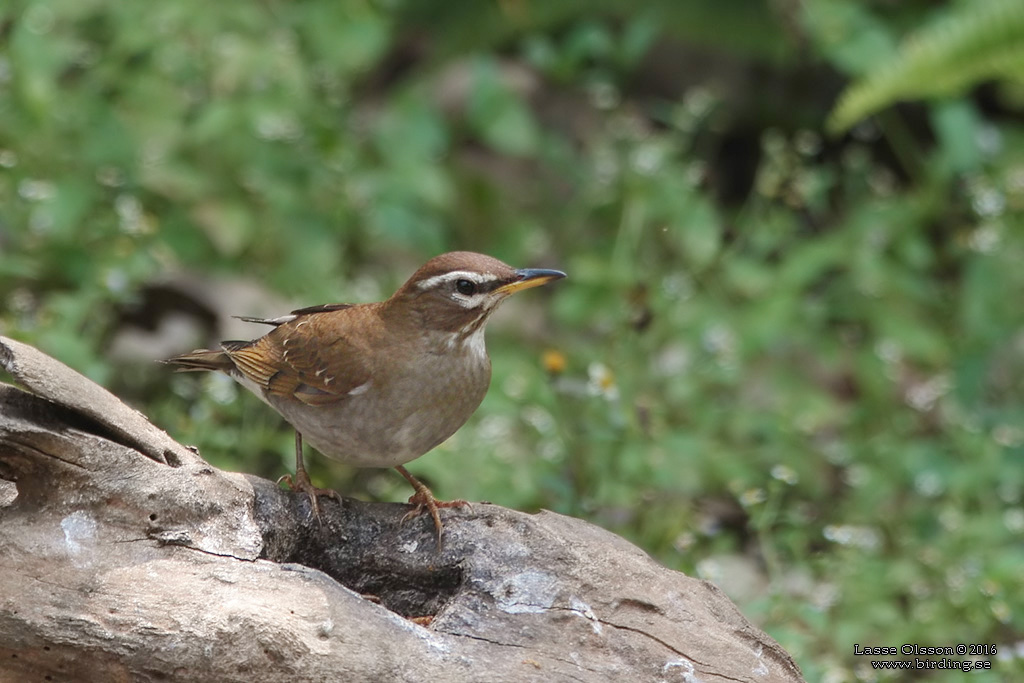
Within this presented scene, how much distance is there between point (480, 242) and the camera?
31.6 feet

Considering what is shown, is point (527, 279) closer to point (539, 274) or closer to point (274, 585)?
point (539, 274)

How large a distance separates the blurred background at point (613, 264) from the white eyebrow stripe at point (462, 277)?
4.14ft

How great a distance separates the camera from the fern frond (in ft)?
27.0

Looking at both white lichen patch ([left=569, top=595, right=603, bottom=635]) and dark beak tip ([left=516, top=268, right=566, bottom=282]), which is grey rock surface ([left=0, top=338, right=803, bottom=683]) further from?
dark beak tip ([left=516, top=268, right=566, bottom=282])

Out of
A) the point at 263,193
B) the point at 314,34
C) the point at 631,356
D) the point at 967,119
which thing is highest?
the point at 967,119

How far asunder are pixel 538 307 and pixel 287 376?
4.91 metres

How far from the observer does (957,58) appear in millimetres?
8297

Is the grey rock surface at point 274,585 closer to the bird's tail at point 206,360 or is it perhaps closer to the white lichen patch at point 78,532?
the white lichen patch at point 78,532

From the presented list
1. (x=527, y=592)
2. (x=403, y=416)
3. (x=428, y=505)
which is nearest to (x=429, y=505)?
(x=428, y=505)

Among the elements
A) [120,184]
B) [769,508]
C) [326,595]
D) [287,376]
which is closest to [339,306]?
[287,376]

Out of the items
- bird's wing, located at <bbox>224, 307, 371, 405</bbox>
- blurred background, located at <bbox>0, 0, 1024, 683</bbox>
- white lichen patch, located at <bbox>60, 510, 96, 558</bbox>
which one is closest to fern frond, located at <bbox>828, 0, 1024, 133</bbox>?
blurred background, located at <bbox>0, 0, 1024, 683</bbox>

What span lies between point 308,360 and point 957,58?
5.31 metres

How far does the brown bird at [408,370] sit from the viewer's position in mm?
4734

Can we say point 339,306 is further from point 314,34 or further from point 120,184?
point 314,34
